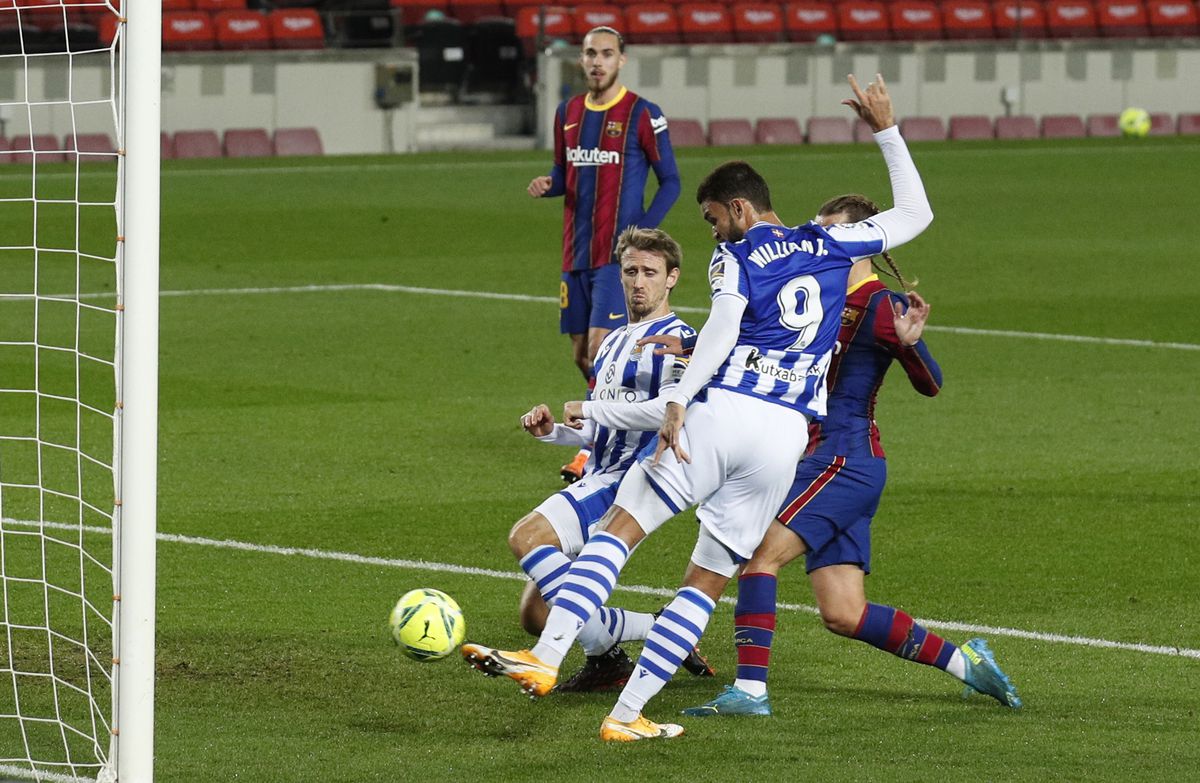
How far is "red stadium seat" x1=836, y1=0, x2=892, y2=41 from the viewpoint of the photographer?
36094mm

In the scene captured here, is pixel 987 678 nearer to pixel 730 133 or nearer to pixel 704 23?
pixel 730 133

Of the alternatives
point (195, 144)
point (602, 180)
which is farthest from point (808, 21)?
point (602, 180)

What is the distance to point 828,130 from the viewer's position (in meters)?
34.6

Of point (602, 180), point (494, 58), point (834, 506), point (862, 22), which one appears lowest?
point (834, 506)

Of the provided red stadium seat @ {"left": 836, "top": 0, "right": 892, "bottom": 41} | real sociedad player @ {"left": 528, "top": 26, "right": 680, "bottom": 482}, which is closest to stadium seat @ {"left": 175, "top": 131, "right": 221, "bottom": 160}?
red stadium seat @ {"left": 836, "top": 0, "right": 892, "bottom": 41}

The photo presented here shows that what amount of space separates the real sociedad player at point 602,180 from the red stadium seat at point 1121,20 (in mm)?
29192

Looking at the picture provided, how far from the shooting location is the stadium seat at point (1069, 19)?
125 feet

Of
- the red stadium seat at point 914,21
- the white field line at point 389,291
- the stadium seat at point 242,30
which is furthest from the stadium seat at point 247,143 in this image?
the white field line at point 389,291

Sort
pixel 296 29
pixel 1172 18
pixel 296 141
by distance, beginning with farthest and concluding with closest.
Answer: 1. pixel 1172 18
2. pixel 296 29
3. pixel 296 141

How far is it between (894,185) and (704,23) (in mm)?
28685

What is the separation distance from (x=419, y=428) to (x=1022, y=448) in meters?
3.32

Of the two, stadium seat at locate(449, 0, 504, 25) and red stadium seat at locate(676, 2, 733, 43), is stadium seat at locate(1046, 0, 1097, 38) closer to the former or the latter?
red stadium seat at locate(676, 2, 733, 43)

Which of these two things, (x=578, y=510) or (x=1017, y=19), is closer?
(x=578, y=510)

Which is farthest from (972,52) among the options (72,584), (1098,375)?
(72,584)
